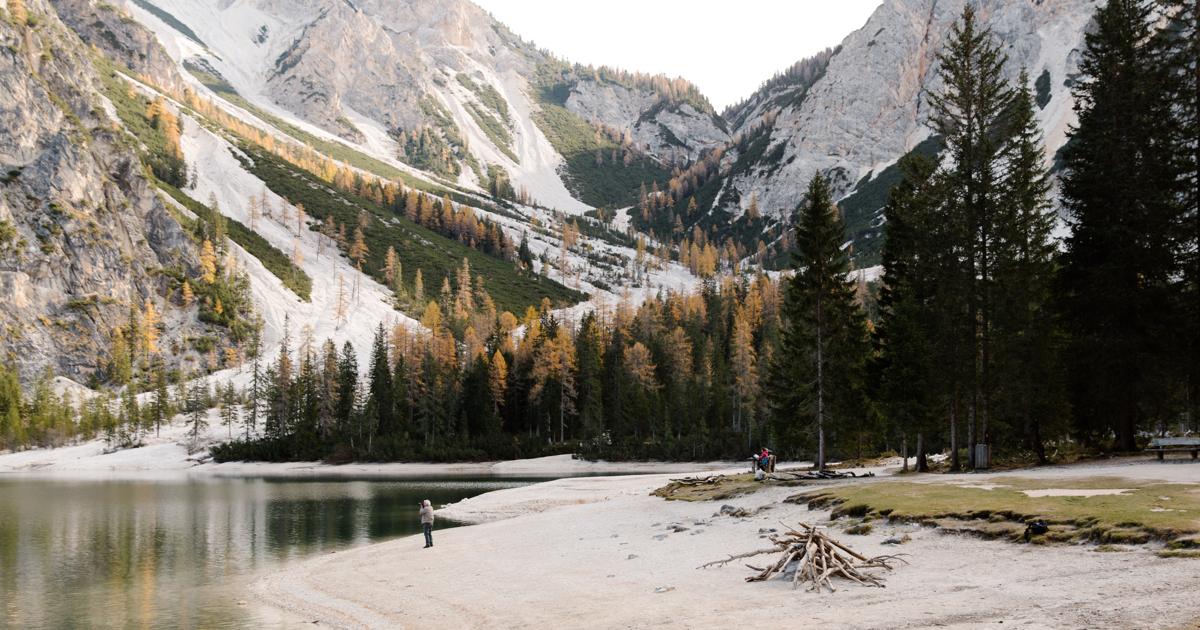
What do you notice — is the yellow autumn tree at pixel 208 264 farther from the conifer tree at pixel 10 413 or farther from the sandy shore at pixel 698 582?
the sandy shore at pixel 698 582

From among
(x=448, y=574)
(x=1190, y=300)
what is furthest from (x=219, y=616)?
(x=1190, y=300)

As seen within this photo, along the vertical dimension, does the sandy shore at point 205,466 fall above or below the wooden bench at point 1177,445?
below

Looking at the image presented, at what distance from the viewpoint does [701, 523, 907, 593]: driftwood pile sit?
1683 cm

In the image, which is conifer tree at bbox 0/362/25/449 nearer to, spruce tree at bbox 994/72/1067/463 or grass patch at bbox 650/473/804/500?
grass patch at bbox 650/473/804/500

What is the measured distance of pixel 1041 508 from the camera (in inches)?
771

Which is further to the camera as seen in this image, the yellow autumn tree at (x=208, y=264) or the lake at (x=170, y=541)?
the yellow autumn tree at (x=208, y=264)

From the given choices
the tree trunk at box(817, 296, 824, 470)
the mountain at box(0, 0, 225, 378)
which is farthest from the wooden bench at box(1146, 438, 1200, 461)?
the mountain at box(0, 0, 225, 378)

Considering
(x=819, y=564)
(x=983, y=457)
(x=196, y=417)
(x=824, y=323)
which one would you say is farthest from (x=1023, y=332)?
(x=196, y=417)

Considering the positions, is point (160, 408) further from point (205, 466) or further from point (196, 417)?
point (205, 466)

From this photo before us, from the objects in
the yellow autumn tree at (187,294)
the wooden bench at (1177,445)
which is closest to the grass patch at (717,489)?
the wooden bench at (1177,445)

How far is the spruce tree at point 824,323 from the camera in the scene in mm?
45688

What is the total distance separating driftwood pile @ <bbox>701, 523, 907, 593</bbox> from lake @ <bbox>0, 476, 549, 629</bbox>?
45.9 ft

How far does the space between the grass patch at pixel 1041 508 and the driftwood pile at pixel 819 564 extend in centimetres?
346

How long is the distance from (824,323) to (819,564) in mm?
30228
